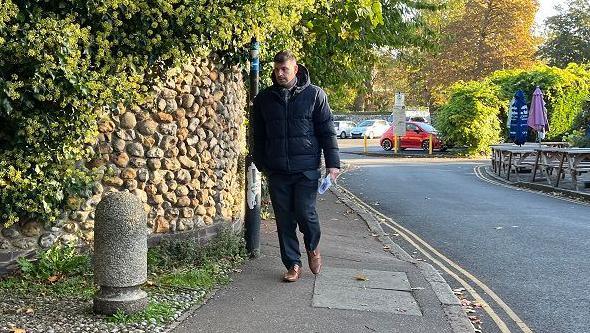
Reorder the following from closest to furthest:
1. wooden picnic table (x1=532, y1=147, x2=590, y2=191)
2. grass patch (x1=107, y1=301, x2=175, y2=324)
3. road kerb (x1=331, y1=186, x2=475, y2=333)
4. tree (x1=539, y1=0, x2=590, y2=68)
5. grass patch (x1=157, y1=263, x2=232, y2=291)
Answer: grass patch (x1=107, y1=301, x2=175, y2=324) < road kerb (x1=331, y1=186, x2=475, y2=333) < grass patch (x1=157, y1=263, x2=232, y2=291) < wooden picnic table (x1=532, y1=147, x2=590, y2=191) < tree (x1=539, y1=0, x2=590, y2=68)

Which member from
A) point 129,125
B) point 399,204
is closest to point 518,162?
point 399,204

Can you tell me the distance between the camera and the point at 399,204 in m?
13.1

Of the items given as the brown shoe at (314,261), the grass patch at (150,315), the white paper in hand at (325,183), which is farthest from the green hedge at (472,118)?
the grass patch at (150,315)

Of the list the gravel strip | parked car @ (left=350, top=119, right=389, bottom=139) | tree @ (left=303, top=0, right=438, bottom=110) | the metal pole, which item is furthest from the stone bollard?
parked car @ (left=350, top=119, right=389, bottom=139)

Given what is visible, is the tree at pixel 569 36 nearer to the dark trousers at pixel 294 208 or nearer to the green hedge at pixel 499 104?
the green hedge at pixel 499 104

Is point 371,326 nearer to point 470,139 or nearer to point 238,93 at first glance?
point 238,93

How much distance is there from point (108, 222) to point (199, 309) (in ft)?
3.23

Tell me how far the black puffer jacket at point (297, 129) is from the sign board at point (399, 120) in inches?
1050

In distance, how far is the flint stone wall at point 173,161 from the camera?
561cm

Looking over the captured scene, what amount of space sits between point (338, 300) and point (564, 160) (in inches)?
528

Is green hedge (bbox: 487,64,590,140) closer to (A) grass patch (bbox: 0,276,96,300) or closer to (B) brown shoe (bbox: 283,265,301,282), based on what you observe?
(B) brown shoe (bbox: 283,265,301,282)

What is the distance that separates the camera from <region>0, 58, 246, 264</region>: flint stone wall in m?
5.61

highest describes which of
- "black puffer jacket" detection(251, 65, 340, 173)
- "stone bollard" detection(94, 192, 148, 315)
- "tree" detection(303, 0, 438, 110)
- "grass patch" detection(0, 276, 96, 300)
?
"tree" detection(303, 0, 438, 110)

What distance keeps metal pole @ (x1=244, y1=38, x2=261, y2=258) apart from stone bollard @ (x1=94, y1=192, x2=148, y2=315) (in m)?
2.08
